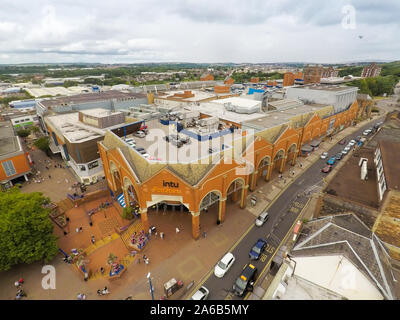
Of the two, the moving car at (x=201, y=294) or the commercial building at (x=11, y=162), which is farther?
A: the commercial building at (x=11, y=162)

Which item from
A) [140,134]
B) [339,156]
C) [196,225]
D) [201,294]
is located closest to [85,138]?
[140,134]

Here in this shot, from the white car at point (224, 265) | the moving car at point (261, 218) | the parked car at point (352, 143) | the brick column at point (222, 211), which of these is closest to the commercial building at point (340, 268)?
the white car at point (224, 265)

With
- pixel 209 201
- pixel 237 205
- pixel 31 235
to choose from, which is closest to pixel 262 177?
pixel 237 205

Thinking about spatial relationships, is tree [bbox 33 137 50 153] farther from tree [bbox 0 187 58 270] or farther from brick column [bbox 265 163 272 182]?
brick column [bbox 265 163 272 182]

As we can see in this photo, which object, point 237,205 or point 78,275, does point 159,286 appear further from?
point 237,205

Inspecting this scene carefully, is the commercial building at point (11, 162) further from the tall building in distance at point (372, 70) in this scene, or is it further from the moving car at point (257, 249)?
the tall building in distance at point (372, 70)

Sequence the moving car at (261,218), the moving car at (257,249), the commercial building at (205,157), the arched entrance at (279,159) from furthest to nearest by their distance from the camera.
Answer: the arched entrance at (279,159) < the moving car at (261,218) < the commercial building at (205,157) < the moving car at (257,249)
